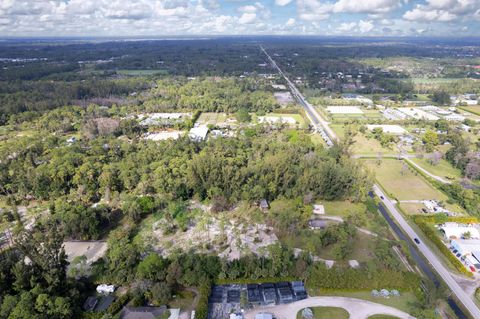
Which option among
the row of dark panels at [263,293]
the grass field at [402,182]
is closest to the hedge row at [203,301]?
the row of dark panels at [263,293]

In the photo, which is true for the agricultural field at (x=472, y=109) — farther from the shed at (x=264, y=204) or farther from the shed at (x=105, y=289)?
the shed at (x=105, y=289)

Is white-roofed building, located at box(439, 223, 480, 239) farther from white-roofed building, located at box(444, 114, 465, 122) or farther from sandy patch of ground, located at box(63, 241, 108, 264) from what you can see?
white-roofed building, located at box(444, 114, 465, 122)

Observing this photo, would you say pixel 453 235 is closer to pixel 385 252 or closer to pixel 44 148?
pixel 385 252

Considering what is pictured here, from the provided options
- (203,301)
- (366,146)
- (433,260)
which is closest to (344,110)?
(366,146)

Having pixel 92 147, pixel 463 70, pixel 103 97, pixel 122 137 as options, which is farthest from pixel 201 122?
→ pixel 463 70

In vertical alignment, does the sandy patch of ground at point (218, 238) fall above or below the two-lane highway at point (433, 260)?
above

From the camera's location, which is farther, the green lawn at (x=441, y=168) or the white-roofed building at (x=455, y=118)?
the white-roofed building at (x=455, y=118)

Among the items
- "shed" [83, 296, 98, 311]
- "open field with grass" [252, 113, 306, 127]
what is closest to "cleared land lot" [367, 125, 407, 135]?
"open field with grass" [252, 113, 306, 127]
